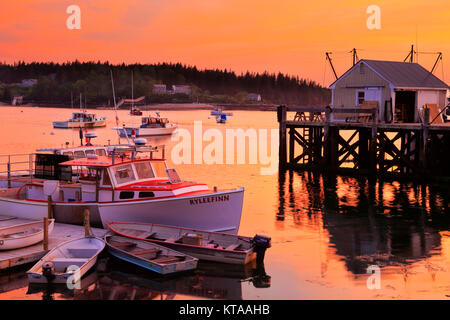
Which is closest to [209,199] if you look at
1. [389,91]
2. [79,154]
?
[79,154]

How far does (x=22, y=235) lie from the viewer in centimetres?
2153

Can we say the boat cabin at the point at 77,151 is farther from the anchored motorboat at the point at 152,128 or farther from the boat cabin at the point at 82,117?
the boat cabin at the point at 82,117

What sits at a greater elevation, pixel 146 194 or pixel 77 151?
pixel 77 151

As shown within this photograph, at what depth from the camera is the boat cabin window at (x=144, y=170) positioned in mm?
24266

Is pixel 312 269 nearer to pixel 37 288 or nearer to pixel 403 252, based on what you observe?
pixel 403 252

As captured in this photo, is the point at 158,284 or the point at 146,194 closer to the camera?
Result: the point at 158,284

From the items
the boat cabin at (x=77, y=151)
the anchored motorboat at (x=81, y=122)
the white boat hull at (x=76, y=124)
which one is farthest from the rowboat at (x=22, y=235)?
the white boat hull at (x=76, y=124)

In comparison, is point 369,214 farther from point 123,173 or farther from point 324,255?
point 123,173

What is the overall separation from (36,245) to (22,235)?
61 cm

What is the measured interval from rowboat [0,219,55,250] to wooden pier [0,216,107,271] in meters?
0.21

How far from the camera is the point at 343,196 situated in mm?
35312

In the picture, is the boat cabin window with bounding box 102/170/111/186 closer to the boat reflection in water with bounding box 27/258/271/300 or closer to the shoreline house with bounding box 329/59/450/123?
the boat reflection in water with bounding box 27/258/271/300
